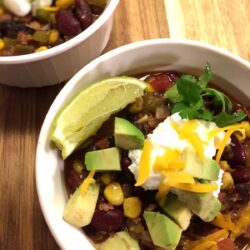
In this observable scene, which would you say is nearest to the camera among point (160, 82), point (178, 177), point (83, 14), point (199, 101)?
point (178, 177)

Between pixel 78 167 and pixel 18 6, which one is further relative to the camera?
pixel 18 6

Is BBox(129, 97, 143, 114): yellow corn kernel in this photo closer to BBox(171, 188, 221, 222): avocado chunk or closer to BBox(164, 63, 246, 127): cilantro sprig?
BBox(164, 63, 246, 127): cilantro sprig

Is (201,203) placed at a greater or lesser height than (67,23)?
lesser

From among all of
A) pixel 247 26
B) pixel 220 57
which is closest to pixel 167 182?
pixel 220 57

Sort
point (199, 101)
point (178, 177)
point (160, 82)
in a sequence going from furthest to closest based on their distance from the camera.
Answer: point (160, 82), point (199, 101), point (178, 177)

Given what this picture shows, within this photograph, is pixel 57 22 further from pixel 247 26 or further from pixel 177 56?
pixel 247 26

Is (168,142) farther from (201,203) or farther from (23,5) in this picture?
(23,5)

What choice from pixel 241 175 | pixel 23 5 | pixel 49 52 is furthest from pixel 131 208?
pixel 23 5
